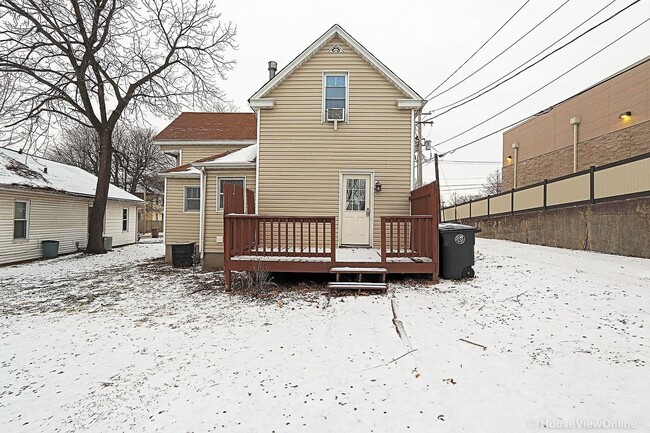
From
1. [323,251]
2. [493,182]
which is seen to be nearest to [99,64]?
[323,251]

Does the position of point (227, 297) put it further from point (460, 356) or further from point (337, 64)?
point (337, 64)

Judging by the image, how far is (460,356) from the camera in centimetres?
374

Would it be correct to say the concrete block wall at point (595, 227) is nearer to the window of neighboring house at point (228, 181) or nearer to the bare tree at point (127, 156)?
the window of neighboring house at point (228, 181)

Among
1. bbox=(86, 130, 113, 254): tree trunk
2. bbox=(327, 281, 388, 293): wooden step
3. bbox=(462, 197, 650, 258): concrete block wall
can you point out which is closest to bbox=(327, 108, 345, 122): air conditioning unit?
bbox=(327, 281, 388, 293): wooden step

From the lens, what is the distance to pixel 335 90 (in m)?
9.54

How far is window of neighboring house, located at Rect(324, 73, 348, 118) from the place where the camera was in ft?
31.2

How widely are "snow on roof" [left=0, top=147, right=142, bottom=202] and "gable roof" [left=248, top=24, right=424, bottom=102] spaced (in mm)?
9720

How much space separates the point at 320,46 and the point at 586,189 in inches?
→ 372

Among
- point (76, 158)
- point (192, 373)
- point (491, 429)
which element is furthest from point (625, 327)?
point (76, 158)

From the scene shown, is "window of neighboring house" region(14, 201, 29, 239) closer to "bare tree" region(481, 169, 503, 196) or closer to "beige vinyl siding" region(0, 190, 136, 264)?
"beige vinyl siding" region(0, 190, 136, 264)

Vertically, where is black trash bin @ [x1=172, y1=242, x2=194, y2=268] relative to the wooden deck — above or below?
below

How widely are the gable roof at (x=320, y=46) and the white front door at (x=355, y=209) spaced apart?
272 centimetres

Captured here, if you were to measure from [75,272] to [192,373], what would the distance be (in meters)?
8.91

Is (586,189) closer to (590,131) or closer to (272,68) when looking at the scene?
(590,131)
